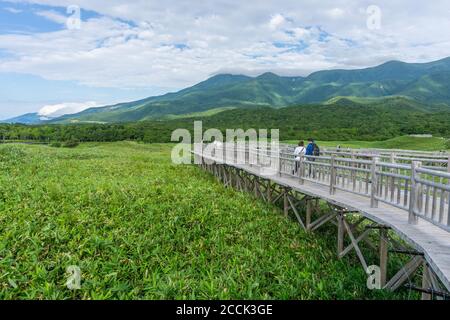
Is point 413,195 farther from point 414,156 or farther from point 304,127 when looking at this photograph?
point 304,127

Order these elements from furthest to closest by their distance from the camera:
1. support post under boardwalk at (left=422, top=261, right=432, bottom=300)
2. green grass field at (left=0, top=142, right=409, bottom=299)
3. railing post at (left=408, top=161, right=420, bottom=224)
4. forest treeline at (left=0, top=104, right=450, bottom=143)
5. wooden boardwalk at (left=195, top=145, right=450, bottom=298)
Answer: forest treeline at (left=0, top=104, right=450, bottom=143)
green grass field at (left=0, top=142, right=409, bottom=299)
railing post at (left=408, top=161, right=420, bottom=224)
support post under boardwalk at (left=422, top=261, right=432, bottom=300)
wooden boardwalk at (left=195, top=145, right=450, bottom=298)

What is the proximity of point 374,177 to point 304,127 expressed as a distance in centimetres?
10876

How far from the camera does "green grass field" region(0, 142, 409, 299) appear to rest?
363 inches

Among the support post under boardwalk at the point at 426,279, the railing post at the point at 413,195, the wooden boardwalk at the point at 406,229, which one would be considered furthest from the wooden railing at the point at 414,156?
the support post under boardwalk at the point at 426,279

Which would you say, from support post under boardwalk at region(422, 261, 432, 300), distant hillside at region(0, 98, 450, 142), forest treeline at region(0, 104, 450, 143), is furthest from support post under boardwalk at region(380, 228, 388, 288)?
forest treeline at region(0, 104, 450, 143)

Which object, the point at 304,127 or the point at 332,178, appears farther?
the point at 304,127

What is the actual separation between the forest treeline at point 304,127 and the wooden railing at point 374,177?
56.9m

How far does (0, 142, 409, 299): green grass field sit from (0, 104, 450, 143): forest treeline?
61.1 m

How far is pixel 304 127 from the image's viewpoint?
116m

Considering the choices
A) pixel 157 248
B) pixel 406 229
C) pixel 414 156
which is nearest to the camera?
pixel 406 229

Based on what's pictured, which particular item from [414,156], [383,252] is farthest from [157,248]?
[414,156]

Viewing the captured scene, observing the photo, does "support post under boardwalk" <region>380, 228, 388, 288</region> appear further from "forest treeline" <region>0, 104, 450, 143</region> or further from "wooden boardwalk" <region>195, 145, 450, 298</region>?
"forest treeline" <region>0, 104, 450, 143</region>
